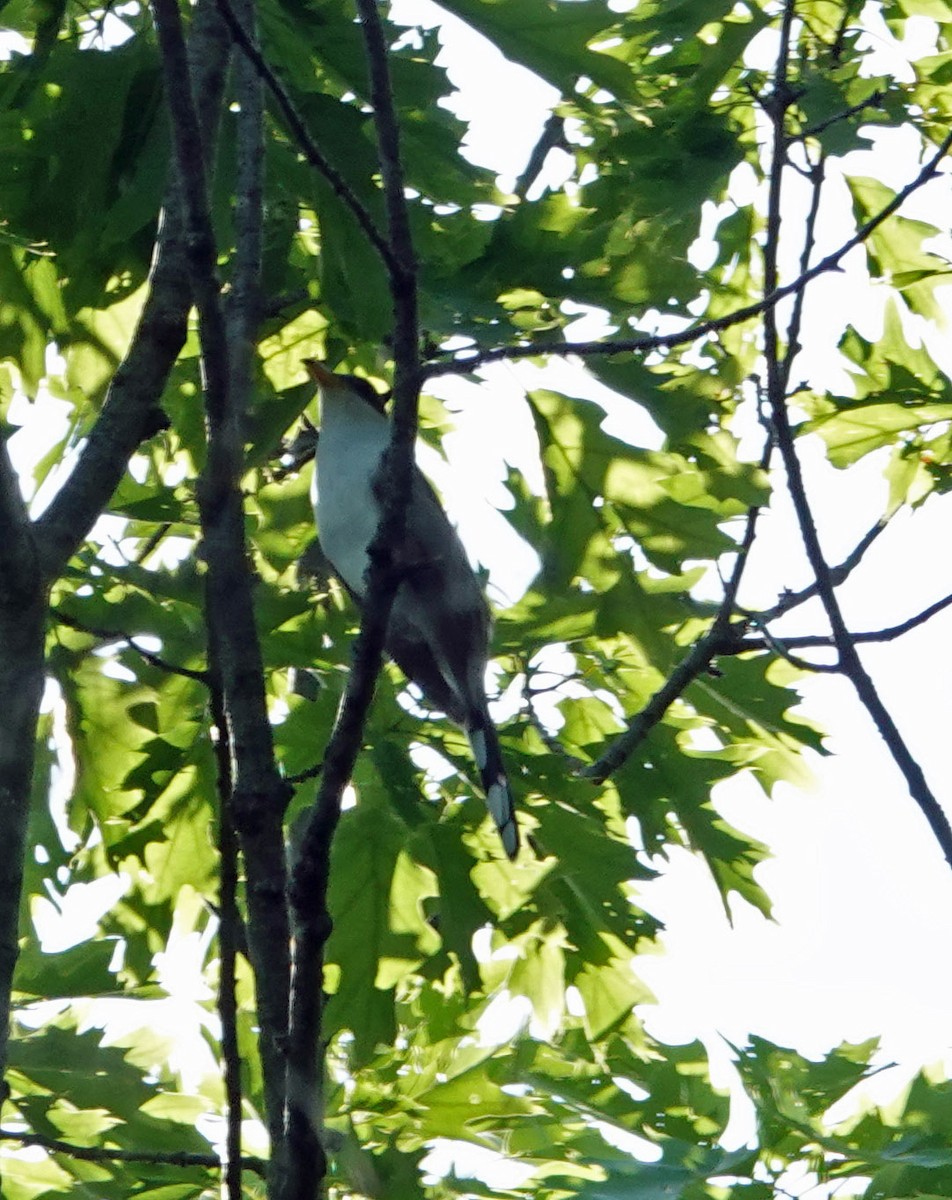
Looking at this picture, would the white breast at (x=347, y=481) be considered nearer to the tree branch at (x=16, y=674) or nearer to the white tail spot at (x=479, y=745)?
the white tail spot at (x=479, y=745)

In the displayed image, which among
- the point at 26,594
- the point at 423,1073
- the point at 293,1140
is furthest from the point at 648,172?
the point at 293,1140

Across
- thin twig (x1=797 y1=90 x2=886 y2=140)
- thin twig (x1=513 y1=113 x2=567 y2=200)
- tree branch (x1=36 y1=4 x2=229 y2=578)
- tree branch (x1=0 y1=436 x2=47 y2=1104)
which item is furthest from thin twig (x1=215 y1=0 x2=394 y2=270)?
thin twig (x1=513 y1=113 x2=567 y2=200)

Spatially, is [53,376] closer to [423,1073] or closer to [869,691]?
[423,1073]

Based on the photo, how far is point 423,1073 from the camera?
3.76 metres

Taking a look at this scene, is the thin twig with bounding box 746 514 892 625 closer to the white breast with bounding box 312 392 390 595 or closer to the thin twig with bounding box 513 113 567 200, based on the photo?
the white breast with bounding box 312 392 390 595

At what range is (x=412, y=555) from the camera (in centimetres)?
443

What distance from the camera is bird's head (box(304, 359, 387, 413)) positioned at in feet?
13.0

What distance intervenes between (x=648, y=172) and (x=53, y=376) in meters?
1.66

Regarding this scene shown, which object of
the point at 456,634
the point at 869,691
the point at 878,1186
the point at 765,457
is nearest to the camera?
the point at 869,691

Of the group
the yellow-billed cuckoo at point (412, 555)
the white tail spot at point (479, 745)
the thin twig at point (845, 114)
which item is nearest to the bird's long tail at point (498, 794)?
the white tail spot at point (479, 745)

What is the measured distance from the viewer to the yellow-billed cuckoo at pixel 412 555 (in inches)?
153

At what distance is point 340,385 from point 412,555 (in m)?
0.58

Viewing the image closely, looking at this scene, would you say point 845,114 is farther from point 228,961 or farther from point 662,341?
point 228,961

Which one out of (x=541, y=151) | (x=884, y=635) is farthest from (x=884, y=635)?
(x=541, y=151)
